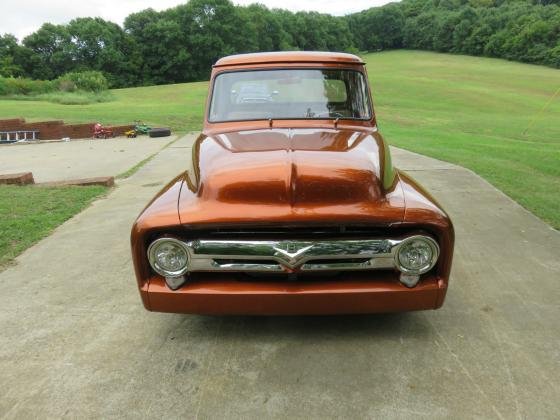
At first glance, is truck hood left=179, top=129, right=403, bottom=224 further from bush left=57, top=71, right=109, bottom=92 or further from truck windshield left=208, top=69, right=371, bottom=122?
bush left=57, top=71, right=109, bottom=92

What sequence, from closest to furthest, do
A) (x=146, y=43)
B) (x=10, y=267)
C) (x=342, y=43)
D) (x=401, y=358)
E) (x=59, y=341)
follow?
1. (x=401, y=358)
2. (x=59, y=341)
3. (x=10, y=267)
4. (x=146, y=43)
5. (x=342, y=43)

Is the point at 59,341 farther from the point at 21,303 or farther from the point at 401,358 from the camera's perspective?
the point at 401,358

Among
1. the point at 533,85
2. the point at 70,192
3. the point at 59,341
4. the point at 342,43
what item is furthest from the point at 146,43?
the point at 59,341

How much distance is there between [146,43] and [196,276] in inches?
3036

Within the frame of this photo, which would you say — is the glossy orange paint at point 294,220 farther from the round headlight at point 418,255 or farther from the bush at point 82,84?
the bush at point 82,84

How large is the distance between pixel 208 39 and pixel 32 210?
72386mm

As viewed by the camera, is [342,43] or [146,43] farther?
[342,43]

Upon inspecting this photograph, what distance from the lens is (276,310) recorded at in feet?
9.06

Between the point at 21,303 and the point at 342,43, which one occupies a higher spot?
the point at 342,43

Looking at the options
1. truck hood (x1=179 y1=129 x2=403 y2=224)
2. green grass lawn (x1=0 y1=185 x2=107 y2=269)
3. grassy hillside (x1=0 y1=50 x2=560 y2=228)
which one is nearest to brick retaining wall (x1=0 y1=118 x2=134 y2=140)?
grassy hillside (x1=0 y1=50 x2=560 y2=228)

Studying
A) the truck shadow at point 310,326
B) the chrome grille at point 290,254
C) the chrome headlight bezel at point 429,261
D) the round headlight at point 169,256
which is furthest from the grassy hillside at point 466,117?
the round headlight at point 169,256

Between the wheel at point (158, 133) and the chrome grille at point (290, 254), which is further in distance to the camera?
the wheel at point (158, 133)

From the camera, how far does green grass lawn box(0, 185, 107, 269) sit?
5016 mm

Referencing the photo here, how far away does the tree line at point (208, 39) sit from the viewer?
223ft
